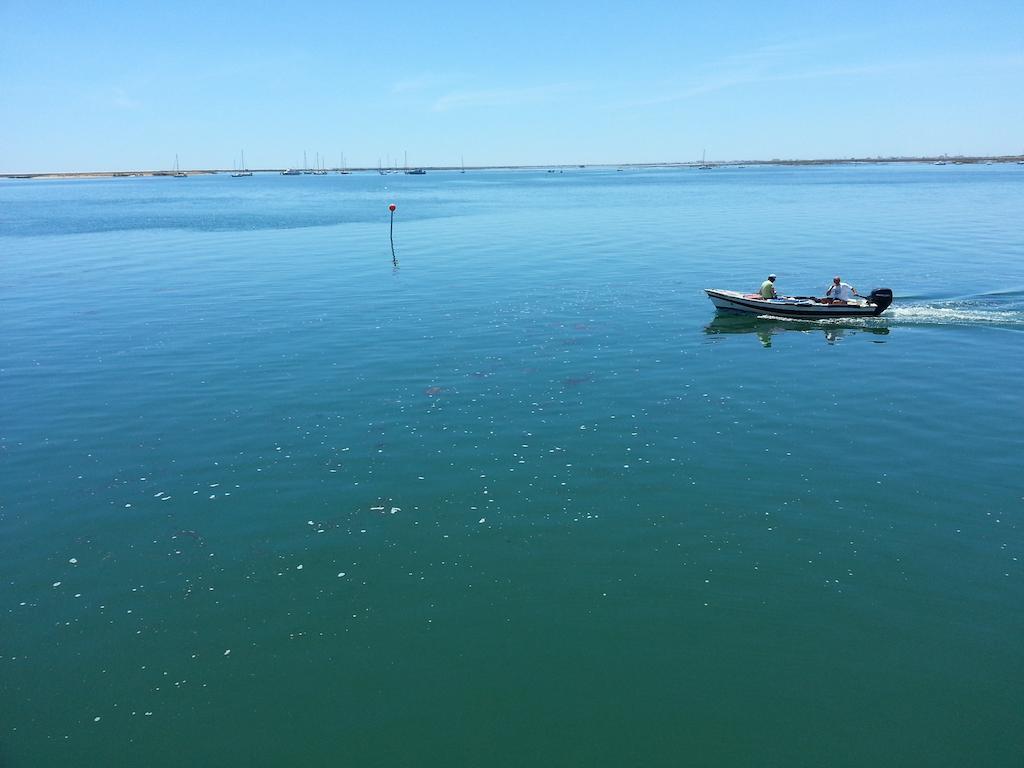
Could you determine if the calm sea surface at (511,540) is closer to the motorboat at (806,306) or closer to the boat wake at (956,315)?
the boat wake at (956,315)

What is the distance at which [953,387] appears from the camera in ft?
89.0

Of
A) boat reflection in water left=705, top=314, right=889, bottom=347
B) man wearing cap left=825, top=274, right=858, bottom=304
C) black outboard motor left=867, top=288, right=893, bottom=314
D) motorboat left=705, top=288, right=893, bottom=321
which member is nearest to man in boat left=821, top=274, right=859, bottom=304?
man wearing cap left=825, top=274, right=858, bottom=304

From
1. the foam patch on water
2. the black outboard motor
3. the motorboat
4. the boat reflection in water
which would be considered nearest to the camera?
the boat reflection in water

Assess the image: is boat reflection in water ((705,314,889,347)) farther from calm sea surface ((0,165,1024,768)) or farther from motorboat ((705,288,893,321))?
motorboat ((705,288,893,321))

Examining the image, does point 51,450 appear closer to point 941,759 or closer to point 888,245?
point 941,759

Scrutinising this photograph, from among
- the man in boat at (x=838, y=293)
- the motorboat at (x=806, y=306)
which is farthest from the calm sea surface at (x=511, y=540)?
the man in boat at (x=838, y=293)

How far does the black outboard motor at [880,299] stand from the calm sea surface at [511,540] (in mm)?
939

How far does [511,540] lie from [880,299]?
2976 cm

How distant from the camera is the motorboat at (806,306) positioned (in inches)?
1470

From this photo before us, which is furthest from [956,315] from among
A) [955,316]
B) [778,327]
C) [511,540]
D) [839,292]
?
[511,540]

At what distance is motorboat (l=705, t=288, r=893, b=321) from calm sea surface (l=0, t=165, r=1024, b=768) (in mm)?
884

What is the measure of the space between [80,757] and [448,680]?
631 cm

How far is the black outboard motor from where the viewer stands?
37.0m

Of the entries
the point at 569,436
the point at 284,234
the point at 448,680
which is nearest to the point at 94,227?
the point at 284,234
